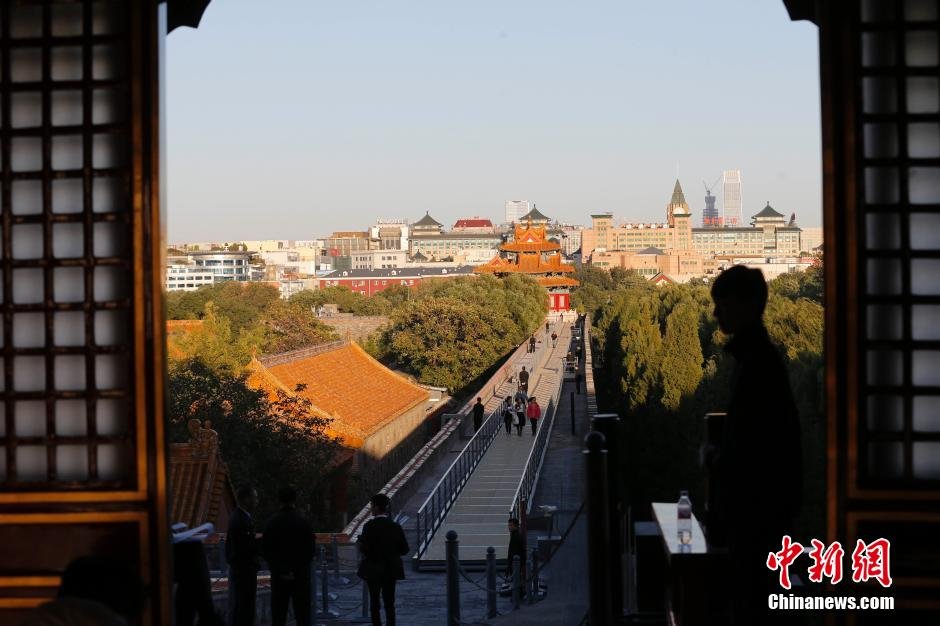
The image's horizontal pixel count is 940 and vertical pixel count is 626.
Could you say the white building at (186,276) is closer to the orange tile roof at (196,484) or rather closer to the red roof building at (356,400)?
the red roof building at (356,400)

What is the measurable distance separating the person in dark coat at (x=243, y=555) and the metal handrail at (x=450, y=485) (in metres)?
5.76

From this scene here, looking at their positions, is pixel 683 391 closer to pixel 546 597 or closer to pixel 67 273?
pixel 546 597

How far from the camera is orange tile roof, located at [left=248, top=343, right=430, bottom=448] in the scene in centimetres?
2320

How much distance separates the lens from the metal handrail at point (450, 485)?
526 inches

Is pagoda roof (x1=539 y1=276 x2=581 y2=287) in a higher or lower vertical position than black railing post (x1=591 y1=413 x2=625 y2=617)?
higher

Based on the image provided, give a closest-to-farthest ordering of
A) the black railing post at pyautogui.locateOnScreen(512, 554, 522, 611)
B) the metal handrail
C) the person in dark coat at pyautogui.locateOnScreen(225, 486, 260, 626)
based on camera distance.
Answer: the person in dark coat at pyautogui.locateOnScreen(225, 486, 260, 626) → the black railing post at pyautogui.locateOnScreen(512, 554, 522, 611) → the metal handrail

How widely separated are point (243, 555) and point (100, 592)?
3.67m

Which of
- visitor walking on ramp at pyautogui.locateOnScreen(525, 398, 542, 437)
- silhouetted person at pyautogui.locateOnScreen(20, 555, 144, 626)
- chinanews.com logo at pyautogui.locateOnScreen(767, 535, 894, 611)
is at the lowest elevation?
visitor walking on ramp at pyautogui.locateOnScreen(525, 398, 542, 437)

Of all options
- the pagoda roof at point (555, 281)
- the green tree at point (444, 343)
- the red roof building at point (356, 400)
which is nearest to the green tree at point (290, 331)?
the green tree at point (444, 343)

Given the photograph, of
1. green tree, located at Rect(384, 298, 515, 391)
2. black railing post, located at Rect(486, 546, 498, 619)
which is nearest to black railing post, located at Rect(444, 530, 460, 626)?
black railing post, located at Rect(486, 546, 498, 619)

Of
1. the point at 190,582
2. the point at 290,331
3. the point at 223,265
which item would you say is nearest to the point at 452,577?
the point at 190,582

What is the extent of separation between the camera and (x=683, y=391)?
90.1 ft

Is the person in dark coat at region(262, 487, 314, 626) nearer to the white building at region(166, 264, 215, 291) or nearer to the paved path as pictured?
the paved path

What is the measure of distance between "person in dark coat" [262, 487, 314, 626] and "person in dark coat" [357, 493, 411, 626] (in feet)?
1.83
